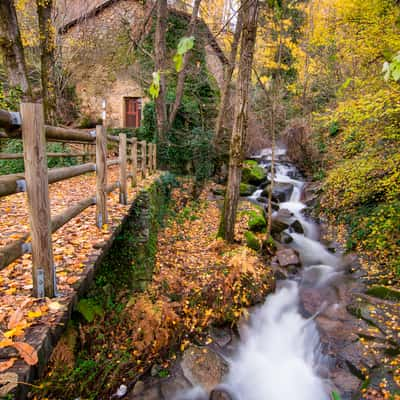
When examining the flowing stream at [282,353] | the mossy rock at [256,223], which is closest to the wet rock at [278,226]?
the mossy rock at [256,223]

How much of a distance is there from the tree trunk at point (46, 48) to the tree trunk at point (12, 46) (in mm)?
1731

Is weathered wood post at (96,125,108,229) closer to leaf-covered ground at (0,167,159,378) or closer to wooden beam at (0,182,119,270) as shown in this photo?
leaf-covered ground at (0,167,159,378)

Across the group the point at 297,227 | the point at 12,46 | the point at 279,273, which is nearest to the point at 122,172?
the point at 279,273

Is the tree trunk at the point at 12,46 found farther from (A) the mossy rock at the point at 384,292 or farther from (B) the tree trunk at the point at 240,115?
(A) the mossy rock at the point at 384,292

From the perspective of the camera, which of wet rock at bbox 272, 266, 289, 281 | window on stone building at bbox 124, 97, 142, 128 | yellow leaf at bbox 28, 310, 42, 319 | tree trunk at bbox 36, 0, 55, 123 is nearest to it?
yellow leaf at bbox 28, 310, 42, 319

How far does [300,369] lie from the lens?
4719 millimetres

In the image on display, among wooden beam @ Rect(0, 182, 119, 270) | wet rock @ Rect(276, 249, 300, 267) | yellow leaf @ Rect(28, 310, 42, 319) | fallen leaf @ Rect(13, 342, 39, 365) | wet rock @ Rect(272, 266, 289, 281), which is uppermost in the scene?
wooden beam @ Rect(0, 182, 119, 270)

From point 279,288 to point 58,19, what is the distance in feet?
47.7

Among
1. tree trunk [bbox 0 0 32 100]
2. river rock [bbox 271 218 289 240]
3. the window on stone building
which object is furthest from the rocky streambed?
the window on stone building

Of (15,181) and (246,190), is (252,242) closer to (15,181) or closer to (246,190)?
(246,190)

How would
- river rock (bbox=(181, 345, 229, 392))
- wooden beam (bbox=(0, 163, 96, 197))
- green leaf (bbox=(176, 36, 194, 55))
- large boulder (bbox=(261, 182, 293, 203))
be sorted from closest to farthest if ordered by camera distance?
green leaf (bbox=(176, 36, 194, 55)) < wooden beam (bbox=(0, 163, 96, 197)) < river rock (bbox=(181, 345, 229, 392)) < large boulder (bbox=(261, 182, 293, 203))

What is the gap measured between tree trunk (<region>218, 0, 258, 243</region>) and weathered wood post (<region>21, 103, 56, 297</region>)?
4542 mm

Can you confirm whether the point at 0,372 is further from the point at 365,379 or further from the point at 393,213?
the point at 393,213

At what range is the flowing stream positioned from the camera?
4.38 meters
